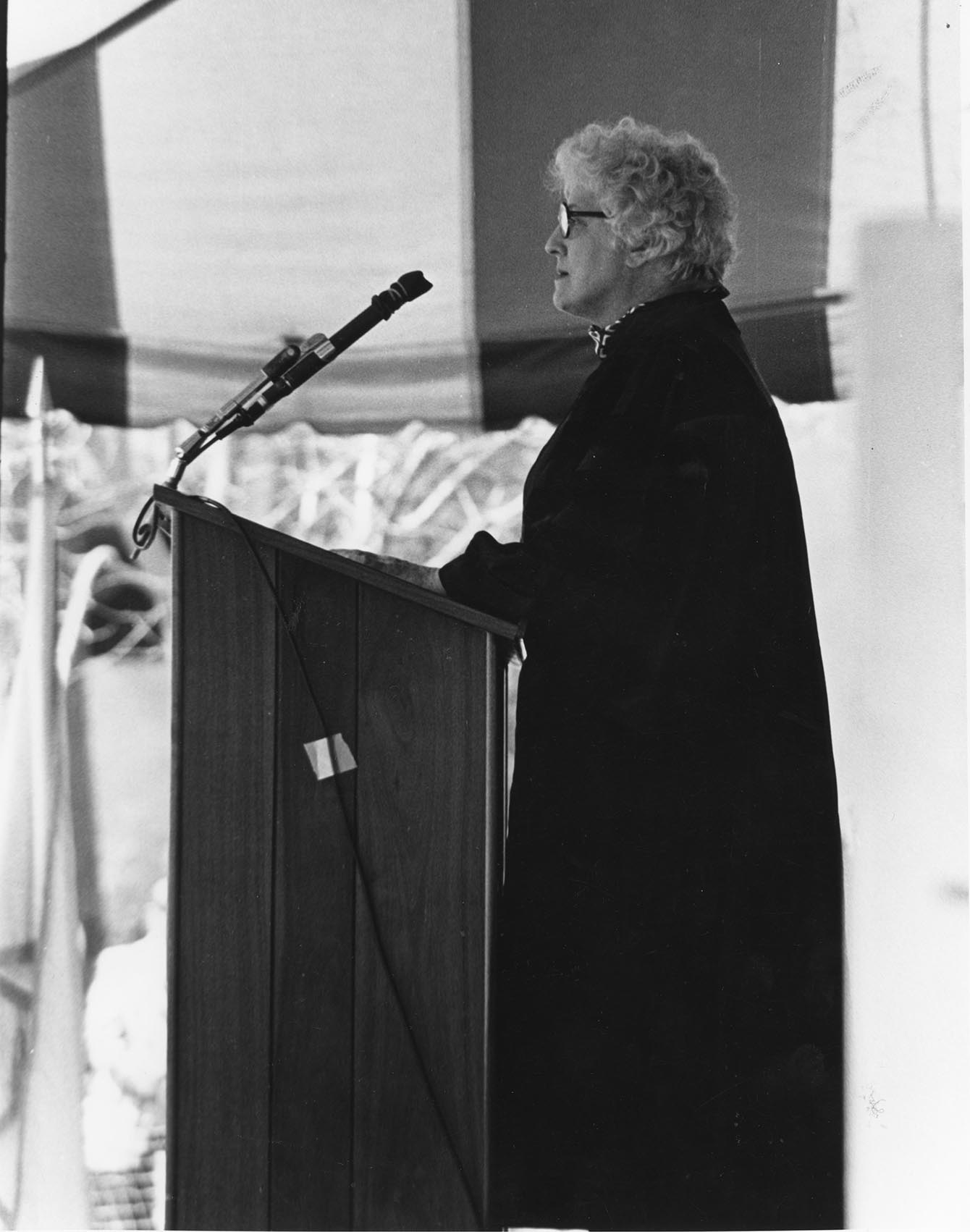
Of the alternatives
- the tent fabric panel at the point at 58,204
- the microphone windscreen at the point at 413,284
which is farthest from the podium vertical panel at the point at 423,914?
the tent fabric panel at the point at 58,204

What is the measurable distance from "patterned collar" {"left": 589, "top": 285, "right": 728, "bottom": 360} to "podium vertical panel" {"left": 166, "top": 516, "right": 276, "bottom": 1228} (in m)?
0.65

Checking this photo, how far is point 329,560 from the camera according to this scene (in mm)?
1717

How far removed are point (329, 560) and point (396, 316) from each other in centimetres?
61

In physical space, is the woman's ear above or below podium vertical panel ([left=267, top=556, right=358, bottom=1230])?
above

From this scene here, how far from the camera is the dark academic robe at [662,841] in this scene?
1873 millimetres

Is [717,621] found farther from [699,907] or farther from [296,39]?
[296,39]

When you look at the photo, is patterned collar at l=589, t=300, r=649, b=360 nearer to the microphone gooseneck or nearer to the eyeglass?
the eyeglass

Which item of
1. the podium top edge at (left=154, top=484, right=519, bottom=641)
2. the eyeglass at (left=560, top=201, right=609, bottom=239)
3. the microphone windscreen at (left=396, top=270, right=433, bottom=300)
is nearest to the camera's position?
the podium top edge at (left=154, top=484, right=519, bottom=641)

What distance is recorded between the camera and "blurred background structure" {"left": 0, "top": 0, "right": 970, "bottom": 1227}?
6.82 feet

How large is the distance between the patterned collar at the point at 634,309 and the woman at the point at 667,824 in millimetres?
24

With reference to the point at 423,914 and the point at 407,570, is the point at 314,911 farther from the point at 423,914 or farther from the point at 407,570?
the point at 407,570

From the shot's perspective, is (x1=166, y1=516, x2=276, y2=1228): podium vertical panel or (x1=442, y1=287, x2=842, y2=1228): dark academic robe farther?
(x1=442, y1=287, x2=842, y2=1228): dark academic robe

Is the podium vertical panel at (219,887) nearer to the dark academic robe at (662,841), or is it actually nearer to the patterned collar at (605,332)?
the dark academic robe at (662,841)

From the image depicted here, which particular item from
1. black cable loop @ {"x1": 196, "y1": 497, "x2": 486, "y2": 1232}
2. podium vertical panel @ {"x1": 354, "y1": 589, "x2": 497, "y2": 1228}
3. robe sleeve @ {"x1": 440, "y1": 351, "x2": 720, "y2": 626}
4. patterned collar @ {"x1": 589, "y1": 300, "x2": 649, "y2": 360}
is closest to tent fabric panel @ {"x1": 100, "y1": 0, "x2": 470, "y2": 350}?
patterned collar @ {"x1": 589, "y1": 300, "x2": 649, "y2": 360}
